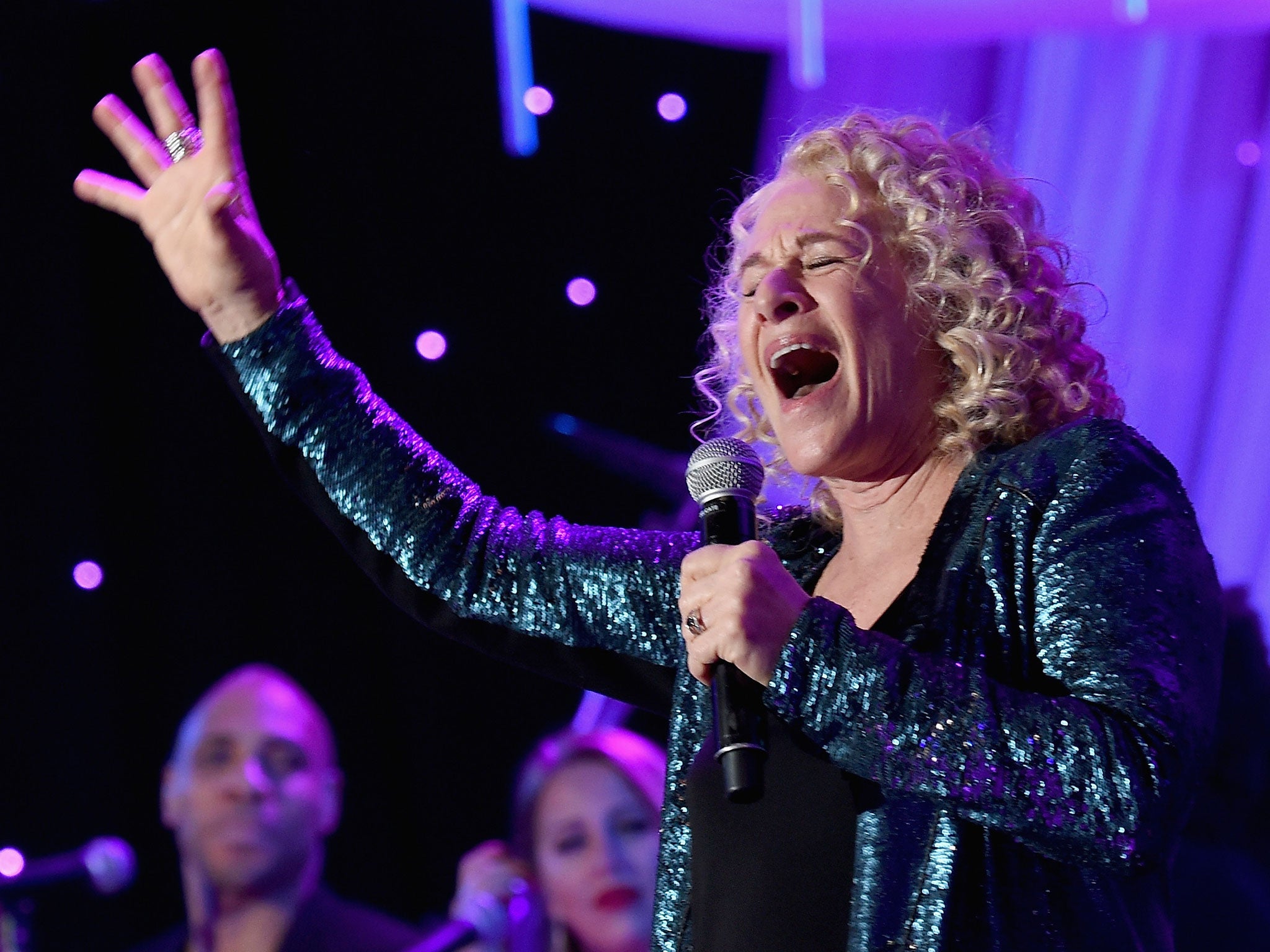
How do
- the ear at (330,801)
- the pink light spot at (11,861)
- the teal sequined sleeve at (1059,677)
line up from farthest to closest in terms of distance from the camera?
the ear at (330,801), the pink light spot at (11,861), the teal sequined sleeve at (1059,677)

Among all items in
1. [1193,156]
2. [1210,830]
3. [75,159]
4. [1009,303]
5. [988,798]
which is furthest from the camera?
[75,159]

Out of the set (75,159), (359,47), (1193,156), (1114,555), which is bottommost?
(1114,555)

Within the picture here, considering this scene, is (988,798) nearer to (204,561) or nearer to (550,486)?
(550,486)

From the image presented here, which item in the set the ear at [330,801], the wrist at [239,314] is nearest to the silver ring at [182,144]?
the wrist at [239,314]

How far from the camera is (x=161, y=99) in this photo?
1373 mm

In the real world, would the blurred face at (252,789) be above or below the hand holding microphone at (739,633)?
above

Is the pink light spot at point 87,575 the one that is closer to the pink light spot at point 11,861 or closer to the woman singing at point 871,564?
the pink light spot at point 11,861

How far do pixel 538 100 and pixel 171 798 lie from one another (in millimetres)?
1669

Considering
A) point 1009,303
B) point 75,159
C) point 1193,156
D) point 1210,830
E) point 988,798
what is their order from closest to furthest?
1. point 988,798
2. point 1009,303
3. point 1210,830
4. point 1193,156
5. point 75,159

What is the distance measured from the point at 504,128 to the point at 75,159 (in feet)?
2.99

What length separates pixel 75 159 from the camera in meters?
2.79

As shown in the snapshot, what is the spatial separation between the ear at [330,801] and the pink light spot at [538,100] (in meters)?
1.48

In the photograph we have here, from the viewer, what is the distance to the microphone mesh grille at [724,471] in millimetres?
1152

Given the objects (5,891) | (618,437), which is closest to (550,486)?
(618,437)
